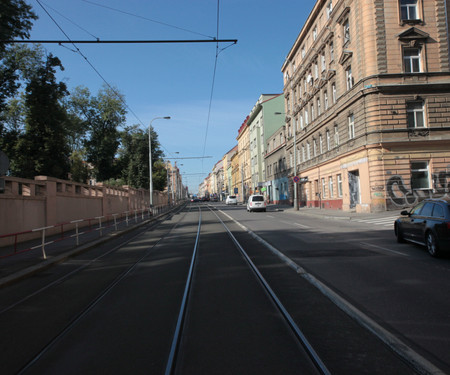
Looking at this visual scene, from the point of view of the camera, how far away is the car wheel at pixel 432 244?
846 cm

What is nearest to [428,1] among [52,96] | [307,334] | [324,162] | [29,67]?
[324,162]

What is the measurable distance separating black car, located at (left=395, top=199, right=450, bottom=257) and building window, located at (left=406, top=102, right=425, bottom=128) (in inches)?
580

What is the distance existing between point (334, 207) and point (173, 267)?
23.7 meters

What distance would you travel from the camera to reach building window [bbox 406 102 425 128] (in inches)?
906

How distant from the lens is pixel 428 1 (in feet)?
75.8

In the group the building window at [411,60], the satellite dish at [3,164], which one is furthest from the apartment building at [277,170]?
the satellite dish at [3,164]

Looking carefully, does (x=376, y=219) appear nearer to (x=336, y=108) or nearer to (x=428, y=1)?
(x=336, y=108)

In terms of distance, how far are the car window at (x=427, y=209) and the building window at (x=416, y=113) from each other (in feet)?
50.7

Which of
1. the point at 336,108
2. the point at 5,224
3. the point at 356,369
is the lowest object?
the point at 356,369

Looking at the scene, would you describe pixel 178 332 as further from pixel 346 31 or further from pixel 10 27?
pixel 346 31

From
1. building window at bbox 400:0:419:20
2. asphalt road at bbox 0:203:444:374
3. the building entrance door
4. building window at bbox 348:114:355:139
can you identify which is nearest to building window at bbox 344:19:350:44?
building window at bbox 400:0:419:20

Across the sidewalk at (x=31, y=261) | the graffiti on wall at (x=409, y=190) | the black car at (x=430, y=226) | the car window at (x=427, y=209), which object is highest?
the graffiti on wall at (x=409, y=190)

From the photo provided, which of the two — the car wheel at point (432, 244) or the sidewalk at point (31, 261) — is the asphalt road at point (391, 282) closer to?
the car wheel at point (432, 244)

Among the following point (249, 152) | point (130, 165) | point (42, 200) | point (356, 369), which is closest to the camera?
point (356, 369)
